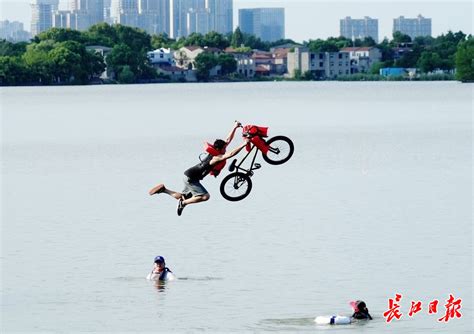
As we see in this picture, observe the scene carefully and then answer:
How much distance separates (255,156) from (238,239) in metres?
18.1

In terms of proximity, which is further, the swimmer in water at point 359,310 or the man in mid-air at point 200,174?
the swimmer in water at point 359,310

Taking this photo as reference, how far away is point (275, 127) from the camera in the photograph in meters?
109

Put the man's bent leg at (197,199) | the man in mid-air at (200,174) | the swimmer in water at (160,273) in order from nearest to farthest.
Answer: the man in mid-air at (200,174), the man's bent leg at (197,199), the swimmer in water at (160,273)

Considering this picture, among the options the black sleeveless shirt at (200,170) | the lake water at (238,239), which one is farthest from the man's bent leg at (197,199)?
the lake water at (238,239)

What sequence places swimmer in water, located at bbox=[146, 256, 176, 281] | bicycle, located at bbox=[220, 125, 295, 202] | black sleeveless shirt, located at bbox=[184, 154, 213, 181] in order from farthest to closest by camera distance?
1. swimmer in water, located at bbox=[146, 256, 176, 281]
2. black sleeveless shirt, located at bbox=[184, 154, 213, 181]
3. bicycle, located at bbox=[220, 125, 295, 202]

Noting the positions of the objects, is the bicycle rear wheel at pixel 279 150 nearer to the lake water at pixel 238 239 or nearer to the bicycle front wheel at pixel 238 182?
the bicycle front wheel at pixel 238 182

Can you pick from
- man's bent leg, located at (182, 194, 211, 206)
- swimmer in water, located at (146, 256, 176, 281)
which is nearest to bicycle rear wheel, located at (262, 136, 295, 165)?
man's bent leg, located at (182, 194, 211, 206)

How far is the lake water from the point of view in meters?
33.5

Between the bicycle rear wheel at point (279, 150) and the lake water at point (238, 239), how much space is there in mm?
4900

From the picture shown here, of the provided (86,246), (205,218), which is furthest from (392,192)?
(86,246)

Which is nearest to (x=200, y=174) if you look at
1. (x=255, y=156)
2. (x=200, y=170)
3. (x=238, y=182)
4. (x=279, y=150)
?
(x=200, y=170)

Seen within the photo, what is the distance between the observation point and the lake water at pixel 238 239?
3347cm

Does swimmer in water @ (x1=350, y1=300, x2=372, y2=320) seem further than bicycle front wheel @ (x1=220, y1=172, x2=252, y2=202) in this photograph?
Yes

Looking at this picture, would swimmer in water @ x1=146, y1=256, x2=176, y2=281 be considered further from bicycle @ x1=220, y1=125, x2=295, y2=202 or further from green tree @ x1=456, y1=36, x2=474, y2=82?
green tree @ x1=456, y1=36, x2=474, y2=82
